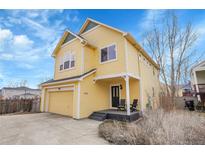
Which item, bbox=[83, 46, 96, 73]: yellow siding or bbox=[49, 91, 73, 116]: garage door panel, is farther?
bbox=[83, 46, 96, 73]: yellow siding

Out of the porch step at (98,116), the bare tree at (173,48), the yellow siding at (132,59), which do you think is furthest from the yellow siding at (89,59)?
the bare tree at (173,48)

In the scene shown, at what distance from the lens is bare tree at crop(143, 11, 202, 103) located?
12252mm

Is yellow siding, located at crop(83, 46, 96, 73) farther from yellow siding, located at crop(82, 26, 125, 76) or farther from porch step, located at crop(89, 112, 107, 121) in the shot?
porch step, located at crop(89, 112, 107, 121)

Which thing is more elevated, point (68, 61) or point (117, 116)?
point (68, 61)

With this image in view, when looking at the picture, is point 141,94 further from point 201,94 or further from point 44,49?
point 44,49

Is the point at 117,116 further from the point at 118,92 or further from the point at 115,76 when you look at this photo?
the point at 118,92

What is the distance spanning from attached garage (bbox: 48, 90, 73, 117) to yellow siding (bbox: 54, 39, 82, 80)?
1731 millimetres

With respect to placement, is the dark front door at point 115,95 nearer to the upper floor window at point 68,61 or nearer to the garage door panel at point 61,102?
the garage door panel at point 61,102

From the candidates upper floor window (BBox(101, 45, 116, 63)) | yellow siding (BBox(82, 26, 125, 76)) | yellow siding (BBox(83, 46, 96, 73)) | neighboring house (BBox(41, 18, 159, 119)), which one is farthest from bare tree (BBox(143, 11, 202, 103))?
yellow siding (BBox(83, 46, 96, 73))

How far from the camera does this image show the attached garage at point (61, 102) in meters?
9.66

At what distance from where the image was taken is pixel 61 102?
10508 mm

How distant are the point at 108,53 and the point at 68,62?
13.8 feet

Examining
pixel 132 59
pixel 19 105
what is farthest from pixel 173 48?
pixel 19 105
